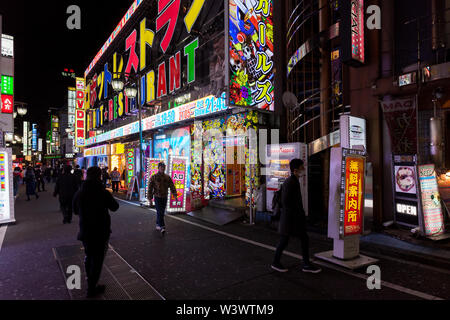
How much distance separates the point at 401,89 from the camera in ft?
22.6

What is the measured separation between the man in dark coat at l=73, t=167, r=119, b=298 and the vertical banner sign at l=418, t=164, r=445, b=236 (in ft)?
22.4

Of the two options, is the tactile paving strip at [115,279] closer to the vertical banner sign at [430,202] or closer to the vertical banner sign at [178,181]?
the vertical banner sign at [178,181]

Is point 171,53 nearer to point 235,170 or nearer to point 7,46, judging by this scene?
point 235,170

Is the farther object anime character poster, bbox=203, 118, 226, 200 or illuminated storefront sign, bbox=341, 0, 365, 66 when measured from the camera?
anime character poster, bbox=203, 118, 226, 200

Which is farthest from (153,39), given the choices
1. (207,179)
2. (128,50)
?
(207,179)

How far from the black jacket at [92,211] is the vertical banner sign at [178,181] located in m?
6.63

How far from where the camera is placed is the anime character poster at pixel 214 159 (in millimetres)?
12148

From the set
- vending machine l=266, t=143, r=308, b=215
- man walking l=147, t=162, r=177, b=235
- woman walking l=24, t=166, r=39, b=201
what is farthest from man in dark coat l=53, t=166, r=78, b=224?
woman walking l=24, t=166, r=39, b=201

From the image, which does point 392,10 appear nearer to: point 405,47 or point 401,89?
point 405,47

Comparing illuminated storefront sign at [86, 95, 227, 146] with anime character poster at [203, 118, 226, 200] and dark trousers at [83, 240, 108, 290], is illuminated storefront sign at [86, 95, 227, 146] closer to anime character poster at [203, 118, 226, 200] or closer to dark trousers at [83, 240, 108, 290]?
anime character poster at [203, 118, 226, 200]

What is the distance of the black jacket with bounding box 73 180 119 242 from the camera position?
3986 millimetres

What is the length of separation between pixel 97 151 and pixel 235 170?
20.7 metres

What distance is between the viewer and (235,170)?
1271cm
